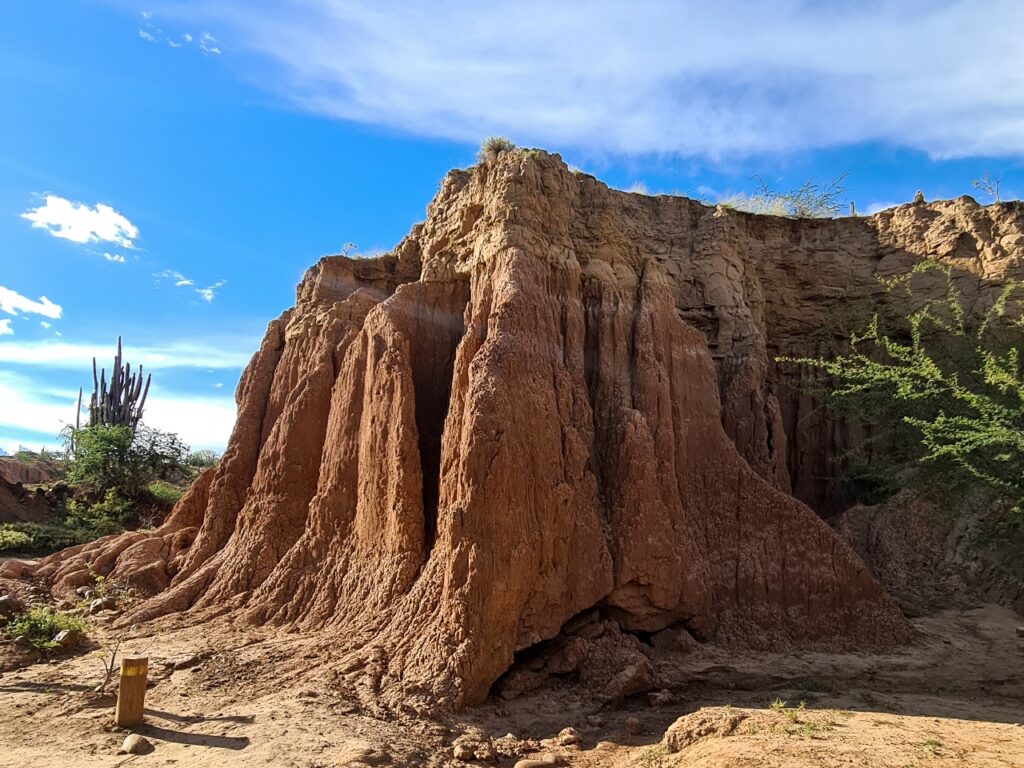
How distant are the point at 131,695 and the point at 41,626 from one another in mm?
4133

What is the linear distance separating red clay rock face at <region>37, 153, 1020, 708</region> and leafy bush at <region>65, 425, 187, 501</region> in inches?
354

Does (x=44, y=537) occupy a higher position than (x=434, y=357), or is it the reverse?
(x=434, y=357)

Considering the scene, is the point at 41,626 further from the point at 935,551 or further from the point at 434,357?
the point at 935,551

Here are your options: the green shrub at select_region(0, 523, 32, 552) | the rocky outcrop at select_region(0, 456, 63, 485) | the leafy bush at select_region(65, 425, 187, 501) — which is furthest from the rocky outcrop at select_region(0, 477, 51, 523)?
the rocky outcrop at select_region(0, 456, 63, 485)

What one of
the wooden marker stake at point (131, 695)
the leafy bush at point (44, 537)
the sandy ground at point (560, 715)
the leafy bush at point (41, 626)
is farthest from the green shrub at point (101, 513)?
the wooden marker stake at point (131, 695)

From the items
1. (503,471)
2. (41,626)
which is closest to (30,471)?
(41,626)

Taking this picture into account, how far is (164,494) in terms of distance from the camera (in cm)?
2323

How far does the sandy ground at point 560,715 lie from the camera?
686 centimetres

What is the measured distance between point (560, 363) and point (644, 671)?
14.7ft

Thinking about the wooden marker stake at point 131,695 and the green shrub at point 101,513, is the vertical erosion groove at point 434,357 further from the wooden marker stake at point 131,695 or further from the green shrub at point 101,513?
the green shrub at point 101,513

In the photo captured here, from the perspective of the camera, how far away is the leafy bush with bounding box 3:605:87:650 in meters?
10.2

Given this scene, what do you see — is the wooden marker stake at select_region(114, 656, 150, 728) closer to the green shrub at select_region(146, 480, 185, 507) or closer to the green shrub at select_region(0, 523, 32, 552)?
the green shrub at select_region(0, 523, 32, 552)

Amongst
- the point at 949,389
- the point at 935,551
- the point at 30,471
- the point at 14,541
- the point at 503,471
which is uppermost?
the point at 30,471

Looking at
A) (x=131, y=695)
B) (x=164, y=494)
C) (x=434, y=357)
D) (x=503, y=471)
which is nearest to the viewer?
(x=131, y=695)
